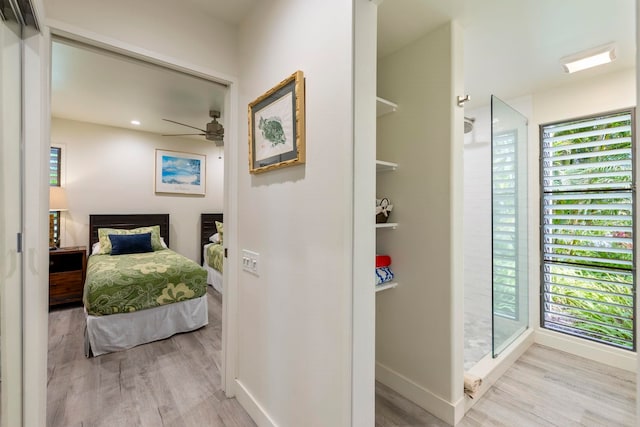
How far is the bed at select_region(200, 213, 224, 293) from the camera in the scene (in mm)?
4305

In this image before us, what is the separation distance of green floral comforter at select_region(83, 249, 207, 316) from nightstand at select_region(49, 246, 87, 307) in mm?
684

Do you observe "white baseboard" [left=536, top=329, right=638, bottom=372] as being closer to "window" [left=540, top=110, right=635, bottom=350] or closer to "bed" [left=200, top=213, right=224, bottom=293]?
"window" [left=540, top=110, right=635, bottom=350]

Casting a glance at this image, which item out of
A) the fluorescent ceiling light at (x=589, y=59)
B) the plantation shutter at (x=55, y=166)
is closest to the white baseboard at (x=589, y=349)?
the fluorescent ceiling light at (x=589, y=59)

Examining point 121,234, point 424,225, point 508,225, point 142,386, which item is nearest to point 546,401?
point 508,225

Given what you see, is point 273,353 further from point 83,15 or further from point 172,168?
point 172,168

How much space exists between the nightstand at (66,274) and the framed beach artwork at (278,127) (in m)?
3.59

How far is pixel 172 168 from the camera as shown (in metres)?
4.89

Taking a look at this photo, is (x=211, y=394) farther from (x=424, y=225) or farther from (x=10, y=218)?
(x=424, y=225)

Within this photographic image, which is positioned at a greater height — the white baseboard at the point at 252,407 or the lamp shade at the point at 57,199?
the lamp shade at the point at 57,199

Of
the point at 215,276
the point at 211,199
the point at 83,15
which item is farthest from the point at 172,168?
the point at 83,15

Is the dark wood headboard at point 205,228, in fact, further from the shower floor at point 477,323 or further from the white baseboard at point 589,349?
the white baseboard at point 589,349

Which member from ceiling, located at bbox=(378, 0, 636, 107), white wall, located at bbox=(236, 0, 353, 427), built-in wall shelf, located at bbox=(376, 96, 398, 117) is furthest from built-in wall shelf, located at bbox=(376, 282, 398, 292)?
ceiling, located at bbox=(378, 0, 636, 107)

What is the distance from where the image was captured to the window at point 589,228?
91.4 inches

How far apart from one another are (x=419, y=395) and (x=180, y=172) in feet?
15.8
